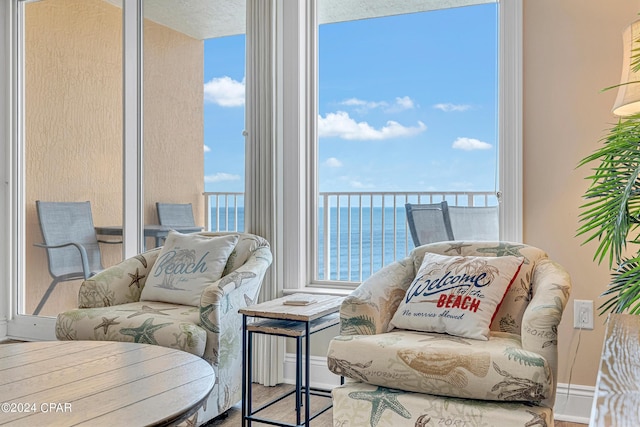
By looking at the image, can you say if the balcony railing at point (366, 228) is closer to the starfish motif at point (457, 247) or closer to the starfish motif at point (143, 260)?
the starfish motif at point (143, 260)

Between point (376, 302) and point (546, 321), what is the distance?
0.66m

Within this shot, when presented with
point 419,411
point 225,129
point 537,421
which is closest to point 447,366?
point 419,411

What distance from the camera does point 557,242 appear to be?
9.00ft

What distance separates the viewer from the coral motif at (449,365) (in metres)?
1.84

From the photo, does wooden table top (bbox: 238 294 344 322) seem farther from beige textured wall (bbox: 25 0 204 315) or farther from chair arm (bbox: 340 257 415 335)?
beige textured wall (bbox: 25 0 204 315)

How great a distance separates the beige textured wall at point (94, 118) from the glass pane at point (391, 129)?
3.26ft

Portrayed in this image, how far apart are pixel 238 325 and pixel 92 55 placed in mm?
2530

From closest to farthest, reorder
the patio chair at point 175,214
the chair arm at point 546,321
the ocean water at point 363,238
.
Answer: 1. the chair arm at point 546,321
2. the patio chair at point 175,214
3. the ocean water at point 363,238

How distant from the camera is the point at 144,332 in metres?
2.45

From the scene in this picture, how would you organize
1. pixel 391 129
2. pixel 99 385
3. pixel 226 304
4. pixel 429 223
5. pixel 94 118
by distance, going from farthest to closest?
pixel 391 129
pixel 94 118
pixel 429 223
pixel 226 304
pixel 99 385

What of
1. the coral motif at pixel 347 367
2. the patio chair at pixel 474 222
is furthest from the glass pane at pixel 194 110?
the coral motif at pixel 347 367

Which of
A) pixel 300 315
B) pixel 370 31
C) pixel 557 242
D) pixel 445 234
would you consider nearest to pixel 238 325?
pixel 300 315

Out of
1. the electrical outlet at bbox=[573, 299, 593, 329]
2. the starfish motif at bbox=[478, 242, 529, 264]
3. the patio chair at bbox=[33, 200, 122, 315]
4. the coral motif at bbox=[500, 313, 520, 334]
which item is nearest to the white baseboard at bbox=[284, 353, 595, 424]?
the electrical outlet at bbox=[573, 299, 593, 329]

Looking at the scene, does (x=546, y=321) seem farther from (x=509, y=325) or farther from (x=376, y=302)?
(x=376, y=302)
